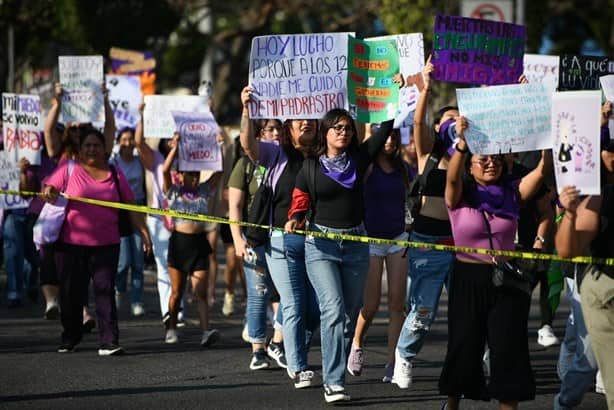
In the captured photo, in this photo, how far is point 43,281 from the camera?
492 inches

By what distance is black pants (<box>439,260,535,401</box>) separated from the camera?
6.91 metres

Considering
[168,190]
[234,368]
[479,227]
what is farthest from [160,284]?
[479,227]

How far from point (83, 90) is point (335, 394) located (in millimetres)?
4851

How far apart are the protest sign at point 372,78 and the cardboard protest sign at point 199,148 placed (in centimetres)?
234

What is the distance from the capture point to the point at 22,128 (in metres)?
13.0

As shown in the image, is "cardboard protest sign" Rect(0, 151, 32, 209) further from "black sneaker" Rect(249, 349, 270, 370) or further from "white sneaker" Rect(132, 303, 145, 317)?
"black sneaker" Rect(249, 349, 270, 370)

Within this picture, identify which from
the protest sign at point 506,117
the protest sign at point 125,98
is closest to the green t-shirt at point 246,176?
the protest sign at point 506,117

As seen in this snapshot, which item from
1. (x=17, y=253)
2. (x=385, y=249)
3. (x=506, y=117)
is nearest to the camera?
(x=506, y=117)

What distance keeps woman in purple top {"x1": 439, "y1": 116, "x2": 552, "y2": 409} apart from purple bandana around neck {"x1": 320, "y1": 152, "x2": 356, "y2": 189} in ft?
4.16

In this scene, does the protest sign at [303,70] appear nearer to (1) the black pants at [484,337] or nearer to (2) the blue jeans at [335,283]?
(2) the blue jeans at [335,283]

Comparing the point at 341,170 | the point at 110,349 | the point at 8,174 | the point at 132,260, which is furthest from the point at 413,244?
the point at 8,174

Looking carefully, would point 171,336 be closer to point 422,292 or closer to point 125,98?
point 422,292

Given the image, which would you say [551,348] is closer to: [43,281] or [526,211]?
[526,211]

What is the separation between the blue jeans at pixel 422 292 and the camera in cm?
867
